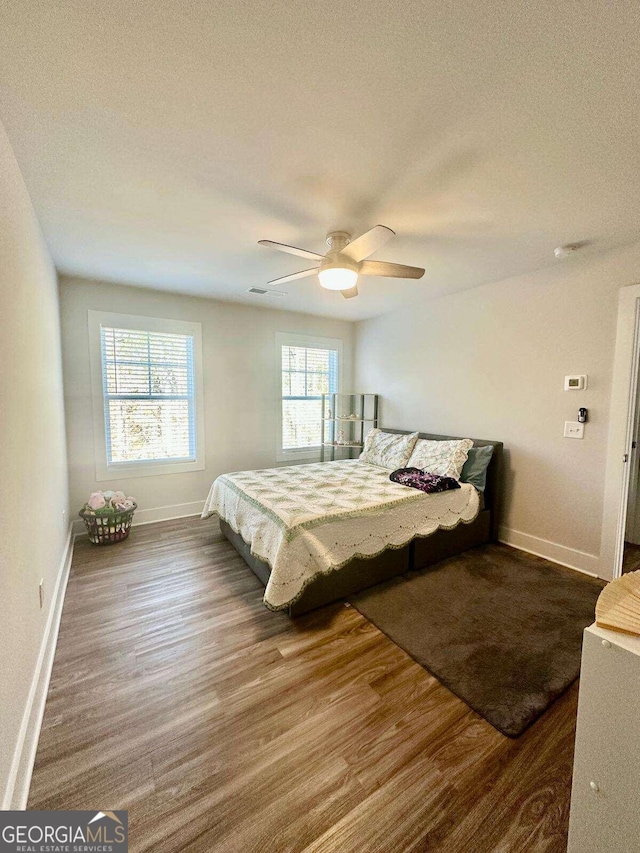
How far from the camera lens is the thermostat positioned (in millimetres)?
2730

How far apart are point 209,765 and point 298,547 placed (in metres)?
1.04

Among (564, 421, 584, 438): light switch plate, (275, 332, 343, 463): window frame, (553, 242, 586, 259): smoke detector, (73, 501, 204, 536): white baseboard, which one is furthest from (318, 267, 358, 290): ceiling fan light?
(73, 501, 204, 536): white baseboard

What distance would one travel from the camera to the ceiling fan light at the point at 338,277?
7.06 feet

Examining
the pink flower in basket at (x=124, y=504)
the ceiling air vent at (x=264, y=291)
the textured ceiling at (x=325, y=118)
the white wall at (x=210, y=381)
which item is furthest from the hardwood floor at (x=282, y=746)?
the ceiling air vent at (x=264, y=291)

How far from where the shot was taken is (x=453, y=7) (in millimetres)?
985

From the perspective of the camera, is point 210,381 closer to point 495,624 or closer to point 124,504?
point 124,504

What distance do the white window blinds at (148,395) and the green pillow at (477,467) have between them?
10.1 feet

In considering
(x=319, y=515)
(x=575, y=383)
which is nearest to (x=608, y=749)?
(x=319, y=515)

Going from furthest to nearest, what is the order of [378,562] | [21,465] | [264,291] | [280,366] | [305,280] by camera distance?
[280,366] < [264,291] < [305,280] < [378,562] < [21,465]

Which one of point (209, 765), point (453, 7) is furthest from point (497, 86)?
point (209, 765)

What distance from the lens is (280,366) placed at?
4.59 m

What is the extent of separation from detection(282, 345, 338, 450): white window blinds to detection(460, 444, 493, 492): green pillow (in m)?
2.35

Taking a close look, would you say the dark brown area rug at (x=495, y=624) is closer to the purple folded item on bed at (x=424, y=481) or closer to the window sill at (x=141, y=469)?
the purple folded item on bed at (x=424, y=481)

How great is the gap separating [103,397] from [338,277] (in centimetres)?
281
